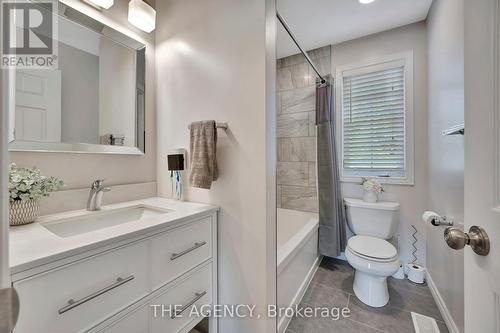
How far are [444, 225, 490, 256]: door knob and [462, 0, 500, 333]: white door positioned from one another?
12 millimetres

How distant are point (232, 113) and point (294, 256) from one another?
115 centimetres

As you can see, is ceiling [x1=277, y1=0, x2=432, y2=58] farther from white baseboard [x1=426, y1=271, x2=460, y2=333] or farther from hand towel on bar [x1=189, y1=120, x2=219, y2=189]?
white baseboard [x1=426, y1=271, x2=460, y2=333]

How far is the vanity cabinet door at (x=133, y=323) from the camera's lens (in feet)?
2.56

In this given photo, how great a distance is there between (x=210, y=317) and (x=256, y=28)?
171cm

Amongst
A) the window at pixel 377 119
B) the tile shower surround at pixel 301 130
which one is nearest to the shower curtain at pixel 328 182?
the tile shower surround at pixel 301 130

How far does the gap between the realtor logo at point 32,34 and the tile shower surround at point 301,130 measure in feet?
5.65

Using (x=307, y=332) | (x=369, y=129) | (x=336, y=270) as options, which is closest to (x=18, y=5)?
(x=307, y=332)

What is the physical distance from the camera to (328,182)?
81.8 inches

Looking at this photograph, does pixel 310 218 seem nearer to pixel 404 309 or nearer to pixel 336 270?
pixel 336 270

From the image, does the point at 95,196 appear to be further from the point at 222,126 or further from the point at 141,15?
the point at 141,15

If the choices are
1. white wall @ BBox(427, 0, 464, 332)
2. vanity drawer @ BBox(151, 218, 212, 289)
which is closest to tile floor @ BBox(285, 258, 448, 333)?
white wall @ BBox(427, 0, 464, 332)

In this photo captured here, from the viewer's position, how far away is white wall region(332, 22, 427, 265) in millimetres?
1899

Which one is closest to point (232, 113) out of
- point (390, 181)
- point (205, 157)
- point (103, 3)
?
point (205, 157)

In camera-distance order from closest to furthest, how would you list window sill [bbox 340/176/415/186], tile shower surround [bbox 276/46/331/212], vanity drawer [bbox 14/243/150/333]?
vanity drawer [bbox 14/243/150/333] → window sill [bbox 340/176/415/186] → tile shower surround [bbox 276/46/331/212]
